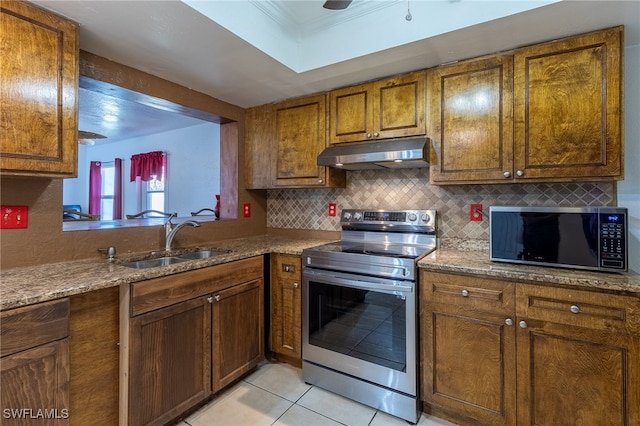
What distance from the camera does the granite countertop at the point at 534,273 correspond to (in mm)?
1356

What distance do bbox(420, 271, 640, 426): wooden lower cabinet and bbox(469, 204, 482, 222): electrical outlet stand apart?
2.25 ft

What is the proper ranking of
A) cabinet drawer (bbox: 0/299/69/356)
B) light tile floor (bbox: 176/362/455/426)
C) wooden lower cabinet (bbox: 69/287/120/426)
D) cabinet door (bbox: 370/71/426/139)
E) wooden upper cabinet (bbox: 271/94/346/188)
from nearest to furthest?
cabinet drawer (bbox: 0/299/69/356) → wooden lower cabinet (bbox: 69/287/120/426) → light tile floor (bbox: 176/362/455/426) → cabinet door (bbox: 370/71/426/139) → wooden upper cabinet (bbox: 271/94/346/188)

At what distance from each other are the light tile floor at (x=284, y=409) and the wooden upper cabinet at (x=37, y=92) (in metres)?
1.57

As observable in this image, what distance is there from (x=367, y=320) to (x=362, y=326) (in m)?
0.06

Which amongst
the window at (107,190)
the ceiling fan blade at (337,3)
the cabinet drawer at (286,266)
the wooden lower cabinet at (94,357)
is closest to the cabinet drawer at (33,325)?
the wooden lower cabinet at (94,357)

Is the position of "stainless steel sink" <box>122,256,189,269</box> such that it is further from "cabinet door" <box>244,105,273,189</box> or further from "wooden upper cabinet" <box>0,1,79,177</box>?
"cabinet door" <box>244,105,273,189</box>

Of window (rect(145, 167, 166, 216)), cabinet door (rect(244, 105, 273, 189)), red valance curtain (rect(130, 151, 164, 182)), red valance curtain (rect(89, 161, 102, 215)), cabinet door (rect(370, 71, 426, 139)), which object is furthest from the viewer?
red valance curtain (rect(89, 161, 102, 215))

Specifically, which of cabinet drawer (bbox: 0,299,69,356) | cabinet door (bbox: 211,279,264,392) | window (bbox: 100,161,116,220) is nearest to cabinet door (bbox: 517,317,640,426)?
cabinet door (bbox: 211,279,264,392)

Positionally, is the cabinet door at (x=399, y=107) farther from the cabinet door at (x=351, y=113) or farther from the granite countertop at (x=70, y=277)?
the granite countertop at (x=70, y=277)

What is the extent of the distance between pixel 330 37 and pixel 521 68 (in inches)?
45.1

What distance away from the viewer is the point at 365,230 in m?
2.56

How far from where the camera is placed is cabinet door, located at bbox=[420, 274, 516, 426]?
158 centimetres

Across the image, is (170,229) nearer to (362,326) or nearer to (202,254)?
(202,254)

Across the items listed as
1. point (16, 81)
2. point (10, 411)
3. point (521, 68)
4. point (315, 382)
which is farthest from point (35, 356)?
point (521, 68)
